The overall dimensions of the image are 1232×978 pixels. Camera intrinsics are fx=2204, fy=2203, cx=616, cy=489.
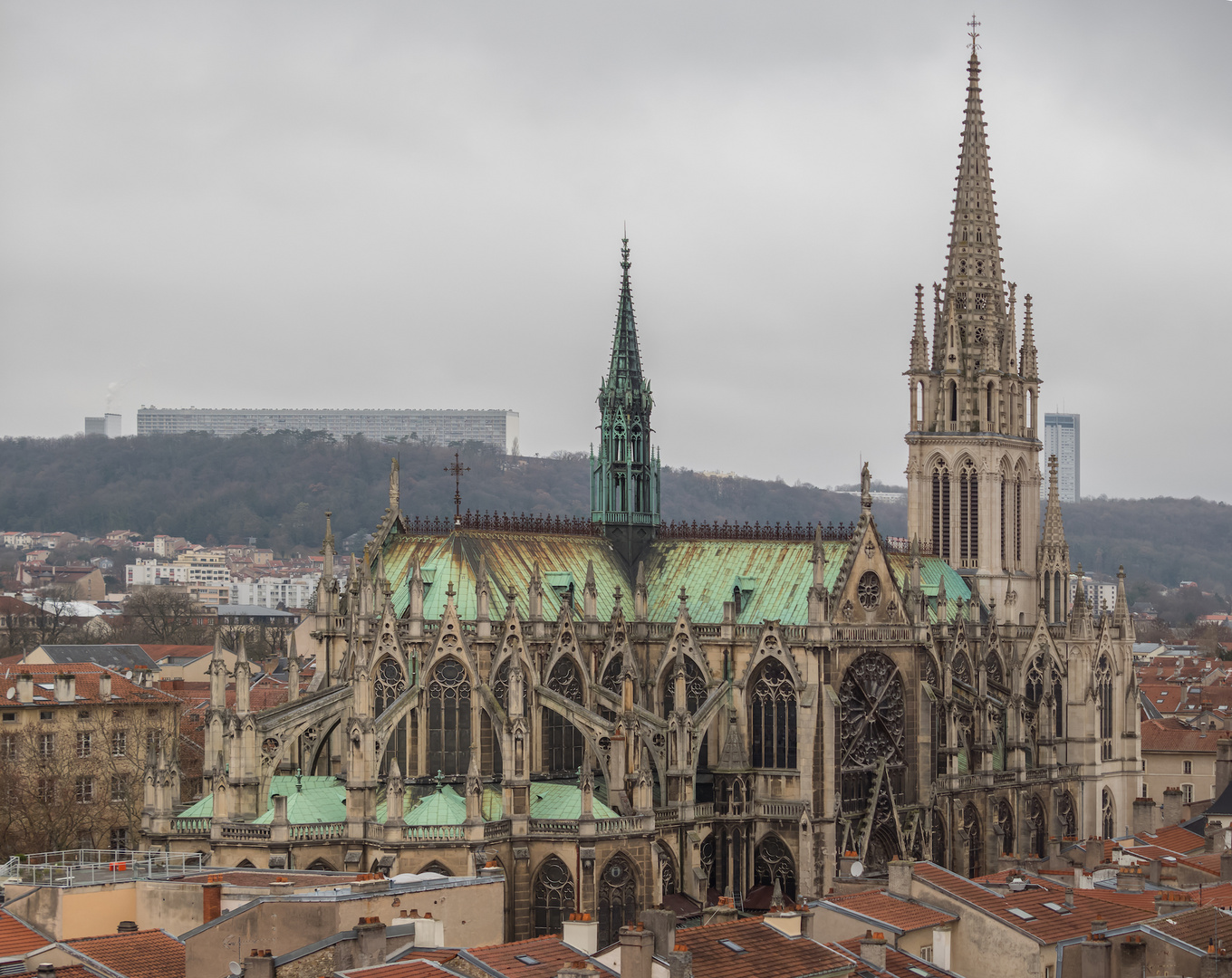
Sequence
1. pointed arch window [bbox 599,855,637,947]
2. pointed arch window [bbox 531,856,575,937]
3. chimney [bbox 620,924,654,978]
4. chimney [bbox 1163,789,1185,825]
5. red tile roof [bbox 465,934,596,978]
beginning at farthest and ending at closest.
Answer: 1. chimney [bbox 1163,789,1185,825]
2. pointed arch window [bbox 599,855,637,947]
3. pointed arch window [bbox 531,856,575,937]
4. red tile roof [bbox 465,934,596,978]
5. chimney [bbox 620,924,654,978]

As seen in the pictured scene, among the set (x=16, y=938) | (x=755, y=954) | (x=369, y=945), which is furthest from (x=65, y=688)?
(x=755, y=954)

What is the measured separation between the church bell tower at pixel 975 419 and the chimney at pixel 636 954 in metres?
65.0

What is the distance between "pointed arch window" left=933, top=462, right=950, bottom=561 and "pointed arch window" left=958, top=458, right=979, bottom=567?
2.19ft

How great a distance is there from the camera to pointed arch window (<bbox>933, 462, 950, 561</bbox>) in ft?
372

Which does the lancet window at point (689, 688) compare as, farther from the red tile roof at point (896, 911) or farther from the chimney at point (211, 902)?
the chimney at point (211, 902)

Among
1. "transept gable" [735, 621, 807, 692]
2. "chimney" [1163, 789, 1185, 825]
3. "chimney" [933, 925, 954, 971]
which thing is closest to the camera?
"chimney" [933, 925, 954, 971]

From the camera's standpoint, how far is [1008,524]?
113938 millimetres

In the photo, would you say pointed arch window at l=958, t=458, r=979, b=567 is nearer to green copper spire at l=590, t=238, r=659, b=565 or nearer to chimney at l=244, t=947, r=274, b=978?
green copper spire at l=590, t=238, r=659, b=565

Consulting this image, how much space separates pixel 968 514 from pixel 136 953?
67.2 meters

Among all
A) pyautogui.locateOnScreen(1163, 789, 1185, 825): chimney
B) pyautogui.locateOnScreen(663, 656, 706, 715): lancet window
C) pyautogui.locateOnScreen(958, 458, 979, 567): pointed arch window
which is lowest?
pyautogui.locateOnScreen(1163, 789, 1185, 825): chimney

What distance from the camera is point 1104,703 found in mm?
113062

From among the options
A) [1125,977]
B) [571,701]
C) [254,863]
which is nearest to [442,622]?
[571,701]

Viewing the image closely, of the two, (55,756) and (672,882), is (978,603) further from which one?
(55,756)

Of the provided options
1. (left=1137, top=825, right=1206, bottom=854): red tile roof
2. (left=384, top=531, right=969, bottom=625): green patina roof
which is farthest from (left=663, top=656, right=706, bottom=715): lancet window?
(left=1137, top=825, right=1206, bottom=854): red tile roof
